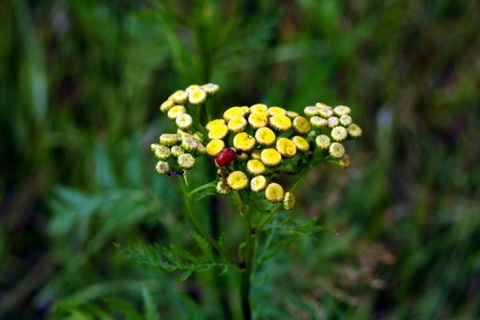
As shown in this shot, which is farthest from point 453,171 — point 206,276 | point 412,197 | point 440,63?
point 206,276

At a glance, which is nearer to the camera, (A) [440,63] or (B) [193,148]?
(B) [193,148]

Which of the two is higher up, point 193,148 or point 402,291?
point 193,148

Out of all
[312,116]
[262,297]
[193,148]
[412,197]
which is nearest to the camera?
[193,148]

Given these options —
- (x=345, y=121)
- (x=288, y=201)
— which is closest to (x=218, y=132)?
(x=288, y=201)

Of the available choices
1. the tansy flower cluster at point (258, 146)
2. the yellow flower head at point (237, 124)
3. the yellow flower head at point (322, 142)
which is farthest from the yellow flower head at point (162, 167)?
the yellow flower head at point (322, 142)

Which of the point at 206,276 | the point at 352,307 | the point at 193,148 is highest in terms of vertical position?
the point at 193,148

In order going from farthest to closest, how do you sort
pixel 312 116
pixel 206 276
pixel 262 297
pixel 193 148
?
pixel 206 276 < pixel 262 297 < pixel 312 116 < pixel 193 148

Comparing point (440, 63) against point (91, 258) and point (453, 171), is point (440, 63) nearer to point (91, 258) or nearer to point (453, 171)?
point (453, 171)

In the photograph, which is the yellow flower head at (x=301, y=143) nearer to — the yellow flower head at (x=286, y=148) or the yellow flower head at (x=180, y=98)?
the yellow flower head at (x=286, y=148)

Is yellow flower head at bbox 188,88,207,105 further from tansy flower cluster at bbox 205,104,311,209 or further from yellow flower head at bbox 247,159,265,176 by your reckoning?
yellow flower head at bbox 247,159,265,176
